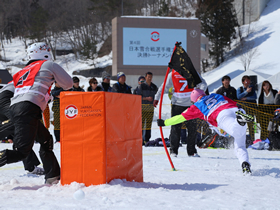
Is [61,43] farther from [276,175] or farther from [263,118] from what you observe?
[276,175]

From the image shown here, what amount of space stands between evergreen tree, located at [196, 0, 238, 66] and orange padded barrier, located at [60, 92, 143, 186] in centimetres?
3991

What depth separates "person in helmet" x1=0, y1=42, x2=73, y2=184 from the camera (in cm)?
340

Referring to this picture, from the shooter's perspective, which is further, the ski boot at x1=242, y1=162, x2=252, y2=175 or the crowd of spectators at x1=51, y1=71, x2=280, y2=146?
the crowd of spectators at x1=51, y1=71, x2=280, y2=146

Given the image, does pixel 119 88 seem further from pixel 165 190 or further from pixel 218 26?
pixel 218 26

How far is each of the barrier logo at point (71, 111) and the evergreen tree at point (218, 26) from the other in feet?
131

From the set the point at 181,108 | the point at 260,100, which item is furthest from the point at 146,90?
the point at 260,100

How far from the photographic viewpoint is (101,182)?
3303 millimetres

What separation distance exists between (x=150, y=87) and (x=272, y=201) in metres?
6.73

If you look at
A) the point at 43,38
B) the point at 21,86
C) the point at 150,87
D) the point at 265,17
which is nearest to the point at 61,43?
the point at 43,38

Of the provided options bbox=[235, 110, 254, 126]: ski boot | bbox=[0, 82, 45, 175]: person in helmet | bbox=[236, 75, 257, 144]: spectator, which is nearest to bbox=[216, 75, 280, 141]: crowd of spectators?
bbox=[236, 75, 257, 144]: spectator

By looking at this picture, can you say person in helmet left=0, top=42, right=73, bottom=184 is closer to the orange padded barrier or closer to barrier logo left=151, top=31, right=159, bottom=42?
the orange padded barrier

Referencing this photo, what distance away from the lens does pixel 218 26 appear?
138 ft

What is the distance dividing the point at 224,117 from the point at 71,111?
2177 mm

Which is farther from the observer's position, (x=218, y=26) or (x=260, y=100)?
(x=218, y=26)
